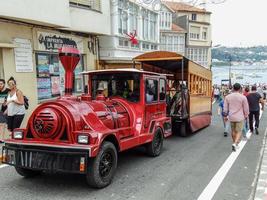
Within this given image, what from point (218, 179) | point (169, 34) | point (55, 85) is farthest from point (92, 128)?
point (169, 34)

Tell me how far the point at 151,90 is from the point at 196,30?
49.3 m

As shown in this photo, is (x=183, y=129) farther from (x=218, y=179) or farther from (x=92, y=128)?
(x=92, y=128)

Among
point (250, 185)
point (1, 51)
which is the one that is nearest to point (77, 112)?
point (250, 185)

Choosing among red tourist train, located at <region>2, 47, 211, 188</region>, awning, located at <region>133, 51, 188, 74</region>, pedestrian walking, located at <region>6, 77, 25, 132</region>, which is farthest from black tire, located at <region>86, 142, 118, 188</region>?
awning, located at <region>133, 51, 188, 74</region>

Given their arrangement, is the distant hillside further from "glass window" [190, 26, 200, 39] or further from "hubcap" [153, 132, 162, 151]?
"hubcap" [153, 132, 162, 151]

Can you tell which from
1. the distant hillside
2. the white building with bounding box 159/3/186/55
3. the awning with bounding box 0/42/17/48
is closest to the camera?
the awning with bounding box 0/42/17/48

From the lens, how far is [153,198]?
5004 mm

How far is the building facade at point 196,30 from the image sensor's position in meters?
52.8

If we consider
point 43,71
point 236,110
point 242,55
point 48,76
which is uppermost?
point 242,55

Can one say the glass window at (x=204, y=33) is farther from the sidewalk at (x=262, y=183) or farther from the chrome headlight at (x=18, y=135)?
the chrome headlight at (x=18, y=135)

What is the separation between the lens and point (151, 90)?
7785 millimetres

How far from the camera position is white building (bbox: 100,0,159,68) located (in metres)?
17.0

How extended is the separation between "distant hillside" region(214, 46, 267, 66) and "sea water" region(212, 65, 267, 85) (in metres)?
1.12

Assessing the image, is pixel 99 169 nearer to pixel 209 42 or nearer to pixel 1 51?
pixel 1 51
